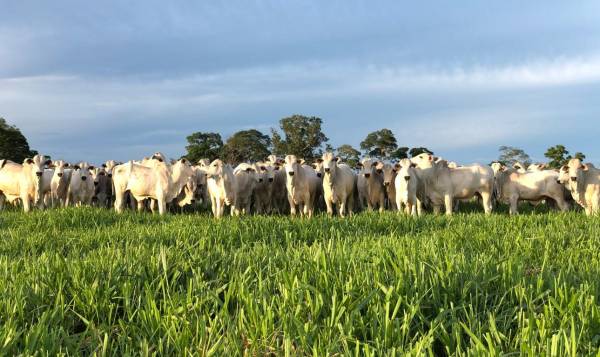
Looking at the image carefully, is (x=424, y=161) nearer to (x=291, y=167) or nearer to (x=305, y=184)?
(x=305, y=184)

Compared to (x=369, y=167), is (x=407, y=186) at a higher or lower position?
lower

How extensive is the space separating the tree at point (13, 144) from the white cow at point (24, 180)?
33.7 metres

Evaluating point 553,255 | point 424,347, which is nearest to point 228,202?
point 553,255

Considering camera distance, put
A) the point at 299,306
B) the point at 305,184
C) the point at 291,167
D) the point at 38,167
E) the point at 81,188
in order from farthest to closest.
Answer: the point at 81,188 → the point at 38,167 → the point at 305,184 → the point at 291,167 → the point at 299,306

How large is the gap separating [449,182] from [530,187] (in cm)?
338

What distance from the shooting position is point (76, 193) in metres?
18.9

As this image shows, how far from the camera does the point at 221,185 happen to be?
14.9 metres

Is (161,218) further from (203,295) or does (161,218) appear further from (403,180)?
(203,295)

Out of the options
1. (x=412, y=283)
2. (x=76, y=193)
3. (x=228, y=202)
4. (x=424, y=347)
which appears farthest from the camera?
(x=76, y=193)

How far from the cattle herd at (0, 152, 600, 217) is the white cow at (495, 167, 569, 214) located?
0.10 ft

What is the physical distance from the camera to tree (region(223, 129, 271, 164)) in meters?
71.2

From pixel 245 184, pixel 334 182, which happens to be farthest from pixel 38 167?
pixel 334 182

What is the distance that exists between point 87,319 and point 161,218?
332 inches

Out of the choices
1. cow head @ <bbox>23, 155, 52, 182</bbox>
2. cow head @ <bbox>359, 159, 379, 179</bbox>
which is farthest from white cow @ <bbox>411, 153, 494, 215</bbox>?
cow head @ <bbox>23, 155, 52, 182</bbox>
